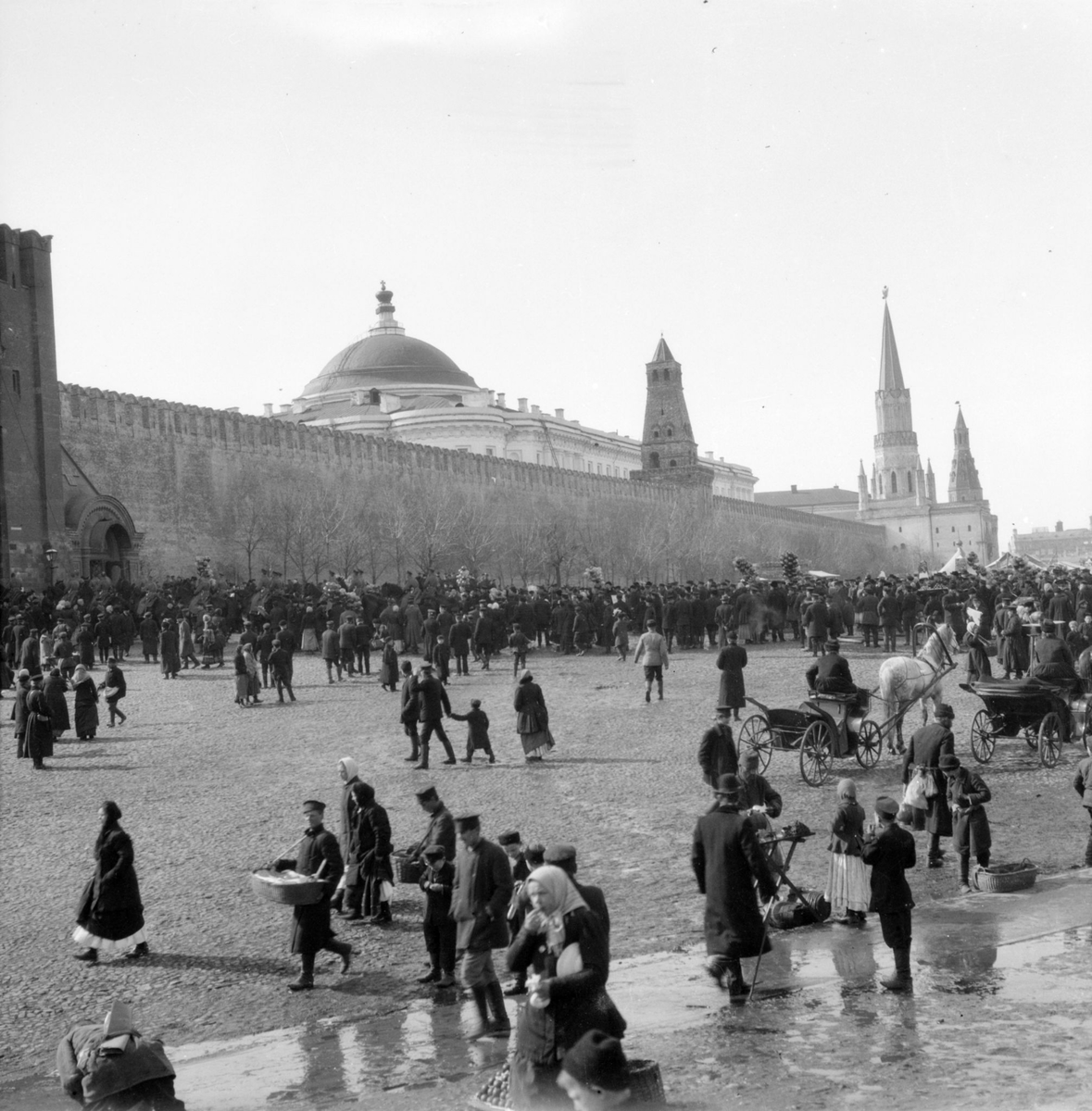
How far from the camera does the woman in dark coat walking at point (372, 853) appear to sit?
8.23m

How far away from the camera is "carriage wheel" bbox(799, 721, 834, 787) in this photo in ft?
37.4

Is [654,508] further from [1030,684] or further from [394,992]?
[394,992]

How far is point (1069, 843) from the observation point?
388 inches

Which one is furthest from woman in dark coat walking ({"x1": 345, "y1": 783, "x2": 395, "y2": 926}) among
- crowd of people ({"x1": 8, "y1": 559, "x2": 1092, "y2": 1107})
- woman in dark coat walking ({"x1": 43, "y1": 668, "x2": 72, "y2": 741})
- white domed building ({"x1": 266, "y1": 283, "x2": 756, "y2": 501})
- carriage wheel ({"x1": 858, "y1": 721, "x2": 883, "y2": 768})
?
white domed building ({"x1": 266, "y1": 283, "x2": 756, "y2": 501})

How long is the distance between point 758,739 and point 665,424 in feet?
220

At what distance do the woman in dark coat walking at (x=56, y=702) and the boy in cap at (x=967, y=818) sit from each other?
9.18m

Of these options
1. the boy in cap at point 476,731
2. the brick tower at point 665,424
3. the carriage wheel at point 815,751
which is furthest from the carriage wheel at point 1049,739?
the brick tower at point 665,424

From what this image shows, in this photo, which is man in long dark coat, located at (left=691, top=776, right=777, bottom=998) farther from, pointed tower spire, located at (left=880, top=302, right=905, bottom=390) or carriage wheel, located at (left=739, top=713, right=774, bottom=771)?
pointed tower spire, located at (left=880, top=302, right=905, bottom=390)

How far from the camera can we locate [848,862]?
7.74 metres

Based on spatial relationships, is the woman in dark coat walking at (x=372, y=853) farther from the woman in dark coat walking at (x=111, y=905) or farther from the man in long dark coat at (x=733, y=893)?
the man in long dark coat at (x=733, y=893)

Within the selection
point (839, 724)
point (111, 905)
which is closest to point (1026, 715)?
point (839, 724)

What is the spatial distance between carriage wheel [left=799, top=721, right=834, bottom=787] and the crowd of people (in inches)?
15.0

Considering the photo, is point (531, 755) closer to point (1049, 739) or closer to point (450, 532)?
point (1049, 739)

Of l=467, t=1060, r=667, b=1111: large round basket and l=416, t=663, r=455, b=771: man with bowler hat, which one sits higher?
l=416, t=663, r=455, b=771: man with bowler hat
